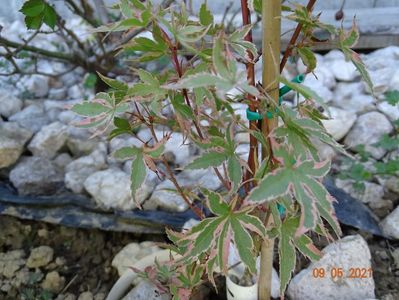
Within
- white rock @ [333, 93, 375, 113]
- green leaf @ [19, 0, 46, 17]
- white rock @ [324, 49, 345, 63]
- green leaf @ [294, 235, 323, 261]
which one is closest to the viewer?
green leaf @ [294, 235, 323, 261]

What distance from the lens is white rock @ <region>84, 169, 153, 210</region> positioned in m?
1.42

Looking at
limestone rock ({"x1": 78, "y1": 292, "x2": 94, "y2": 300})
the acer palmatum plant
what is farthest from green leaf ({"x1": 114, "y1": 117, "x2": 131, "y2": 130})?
limestone rock ({"x1": 78, "y1": 292, "x2": 94, "y2": 300})

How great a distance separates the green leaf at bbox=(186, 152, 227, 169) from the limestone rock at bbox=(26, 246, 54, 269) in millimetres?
853

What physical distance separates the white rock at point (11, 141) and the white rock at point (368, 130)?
3.76ft

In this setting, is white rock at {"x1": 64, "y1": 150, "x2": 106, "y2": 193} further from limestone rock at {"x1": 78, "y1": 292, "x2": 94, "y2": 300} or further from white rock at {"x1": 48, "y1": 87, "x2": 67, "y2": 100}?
white rock at {"x1": 48, "y1": 87, "x2": 67, "y2": 100}

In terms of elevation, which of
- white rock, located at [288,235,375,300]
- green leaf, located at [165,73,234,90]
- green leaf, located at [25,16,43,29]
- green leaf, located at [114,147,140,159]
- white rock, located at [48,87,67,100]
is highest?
green leaf, located at [165,73,234,90]

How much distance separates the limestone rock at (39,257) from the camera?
1402 mm

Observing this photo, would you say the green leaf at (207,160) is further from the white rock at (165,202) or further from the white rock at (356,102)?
the white rock at (356,102)

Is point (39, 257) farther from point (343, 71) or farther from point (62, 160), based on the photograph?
point (343, 71)

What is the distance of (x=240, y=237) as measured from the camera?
0.71 meters

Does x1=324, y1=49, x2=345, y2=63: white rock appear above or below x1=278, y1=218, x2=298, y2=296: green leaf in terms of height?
below

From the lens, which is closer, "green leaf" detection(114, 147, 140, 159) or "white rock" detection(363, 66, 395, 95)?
"green leaf" detection(114, 147, 140, 159)

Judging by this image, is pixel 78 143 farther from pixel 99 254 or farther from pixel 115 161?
pixel 99 254

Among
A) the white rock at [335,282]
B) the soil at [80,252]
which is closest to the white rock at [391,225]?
the soil at [80,252]
